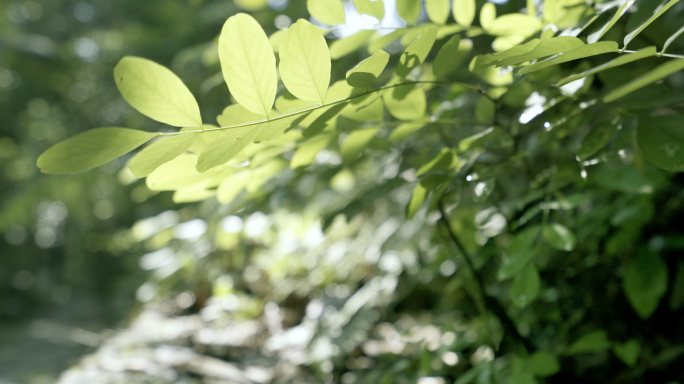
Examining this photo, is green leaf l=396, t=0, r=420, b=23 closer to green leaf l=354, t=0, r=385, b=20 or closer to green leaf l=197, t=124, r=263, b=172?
green leaf l=354, t=0, r=385, b=20

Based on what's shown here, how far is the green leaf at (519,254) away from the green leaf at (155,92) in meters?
0.35

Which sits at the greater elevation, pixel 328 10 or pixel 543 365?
pixel 328 10

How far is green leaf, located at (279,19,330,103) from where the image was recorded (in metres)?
0.31

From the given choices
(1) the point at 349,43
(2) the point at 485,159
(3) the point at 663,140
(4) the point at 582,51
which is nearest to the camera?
(4) the point at 582,51

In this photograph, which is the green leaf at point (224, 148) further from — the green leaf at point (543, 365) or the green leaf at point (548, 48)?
the green leaf at point (543, 365)

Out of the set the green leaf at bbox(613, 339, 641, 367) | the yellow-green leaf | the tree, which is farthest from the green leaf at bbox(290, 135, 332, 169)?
the green leaf at bbox(613, 339, 641, 367)

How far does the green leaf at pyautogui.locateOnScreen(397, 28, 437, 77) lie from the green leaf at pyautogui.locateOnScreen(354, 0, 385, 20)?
0.11 m

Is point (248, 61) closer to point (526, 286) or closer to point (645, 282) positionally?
point (526, 286)

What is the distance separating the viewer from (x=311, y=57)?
0.32m

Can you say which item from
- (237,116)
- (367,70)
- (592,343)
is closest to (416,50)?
(367,70)

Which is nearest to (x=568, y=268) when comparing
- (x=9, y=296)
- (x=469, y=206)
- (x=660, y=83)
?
(x=469, y=206)

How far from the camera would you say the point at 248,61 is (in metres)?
0.31

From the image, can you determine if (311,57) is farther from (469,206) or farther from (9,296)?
(9,296)

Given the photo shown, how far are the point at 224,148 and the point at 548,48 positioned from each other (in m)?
0.25
